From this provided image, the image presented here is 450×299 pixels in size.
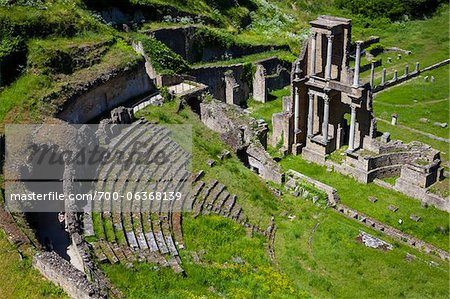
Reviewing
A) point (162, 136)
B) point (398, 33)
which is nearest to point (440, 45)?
point (398, 33)

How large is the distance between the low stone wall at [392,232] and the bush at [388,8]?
48451mm

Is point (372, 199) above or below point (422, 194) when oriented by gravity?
below

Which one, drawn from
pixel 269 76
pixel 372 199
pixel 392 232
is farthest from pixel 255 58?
pixel 392 232

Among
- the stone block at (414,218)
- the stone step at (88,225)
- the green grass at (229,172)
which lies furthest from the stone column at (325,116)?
the stone step at (88,225)

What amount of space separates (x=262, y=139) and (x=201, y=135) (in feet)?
16.6

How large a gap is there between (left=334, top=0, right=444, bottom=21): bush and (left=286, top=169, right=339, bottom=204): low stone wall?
149 ft

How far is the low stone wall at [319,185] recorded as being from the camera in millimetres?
31406

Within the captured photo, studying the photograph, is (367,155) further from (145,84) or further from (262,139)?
(145,84)

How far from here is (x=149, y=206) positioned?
2619 centimetres

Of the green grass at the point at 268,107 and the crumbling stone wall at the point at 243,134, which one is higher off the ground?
the crumbling stone wall at the point at 243,134

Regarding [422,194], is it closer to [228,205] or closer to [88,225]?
[228,205]

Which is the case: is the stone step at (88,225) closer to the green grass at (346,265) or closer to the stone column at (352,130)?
the green grass at (346,265)

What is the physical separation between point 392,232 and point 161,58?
21.9 meters

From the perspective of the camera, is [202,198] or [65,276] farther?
[202,198]
